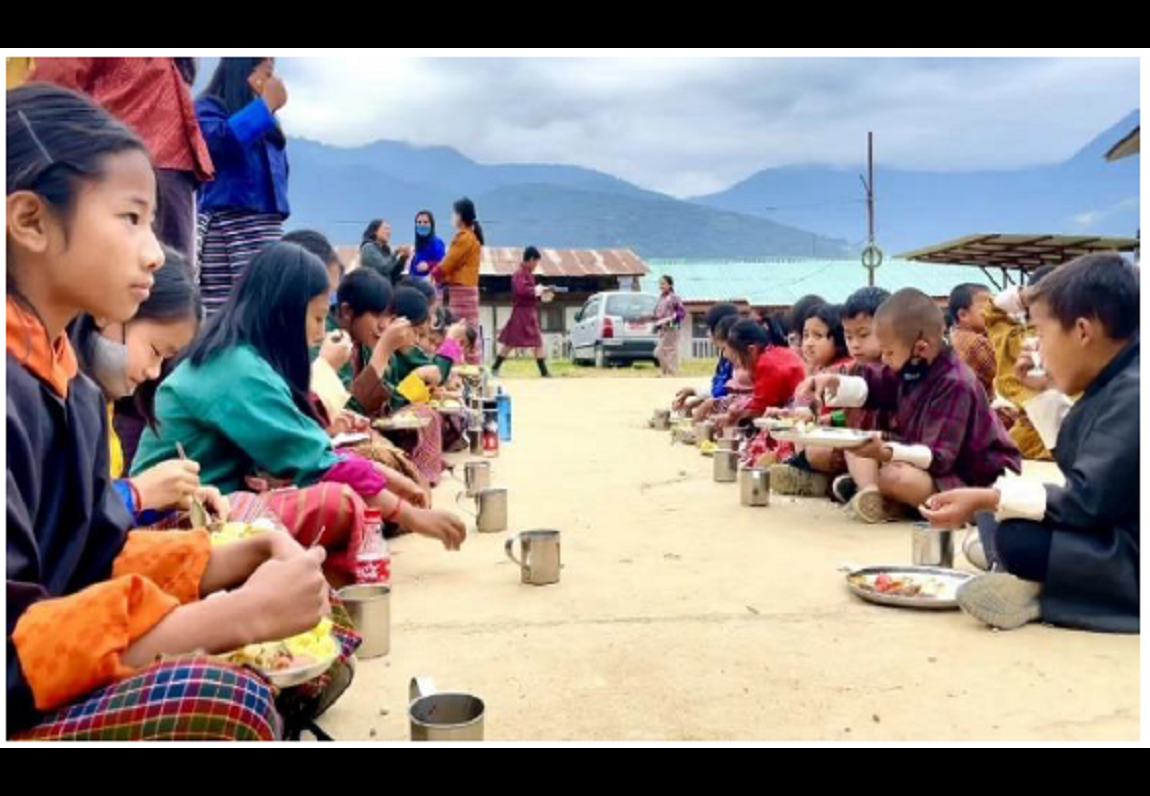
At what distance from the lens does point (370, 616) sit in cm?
296

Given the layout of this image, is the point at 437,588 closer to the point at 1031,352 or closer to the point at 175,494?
the point at 175,494

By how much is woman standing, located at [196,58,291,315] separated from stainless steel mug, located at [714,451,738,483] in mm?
2949

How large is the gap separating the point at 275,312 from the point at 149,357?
579 millimetres

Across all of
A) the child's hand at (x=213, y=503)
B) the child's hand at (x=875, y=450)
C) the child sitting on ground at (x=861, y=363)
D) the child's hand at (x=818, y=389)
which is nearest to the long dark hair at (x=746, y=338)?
the child's hand at (x=818, y=389)

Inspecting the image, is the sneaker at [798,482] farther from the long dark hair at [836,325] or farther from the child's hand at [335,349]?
the child's hand at [335,349]

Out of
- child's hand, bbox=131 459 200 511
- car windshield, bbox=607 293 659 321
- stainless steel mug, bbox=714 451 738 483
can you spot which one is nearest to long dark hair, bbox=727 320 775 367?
stainless steel mug, bbox=714 451 738 483

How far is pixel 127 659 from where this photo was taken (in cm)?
166

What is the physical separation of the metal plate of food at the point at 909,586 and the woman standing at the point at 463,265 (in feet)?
25.3

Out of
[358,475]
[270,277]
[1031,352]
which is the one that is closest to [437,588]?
[358,475]

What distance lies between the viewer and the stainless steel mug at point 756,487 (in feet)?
18.0

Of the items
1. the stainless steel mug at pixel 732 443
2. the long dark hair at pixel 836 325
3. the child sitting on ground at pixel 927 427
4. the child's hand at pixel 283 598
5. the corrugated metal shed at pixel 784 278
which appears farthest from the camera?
the corrugated metal shed at pixel 784 278

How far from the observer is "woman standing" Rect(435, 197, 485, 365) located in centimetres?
1086

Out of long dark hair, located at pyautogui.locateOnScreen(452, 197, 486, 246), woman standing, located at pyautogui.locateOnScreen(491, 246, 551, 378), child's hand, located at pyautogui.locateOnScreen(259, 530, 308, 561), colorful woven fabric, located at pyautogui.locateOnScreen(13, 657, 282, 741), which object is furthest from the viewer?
woman standing, located at pyautogui.locateOnScreen(491, 246, 551, 378)

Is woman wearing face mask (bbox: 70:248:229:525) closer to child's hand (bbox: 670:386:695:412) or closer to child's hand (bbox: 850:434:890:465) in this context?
child's hand (bbox: 850:434:890:465)
